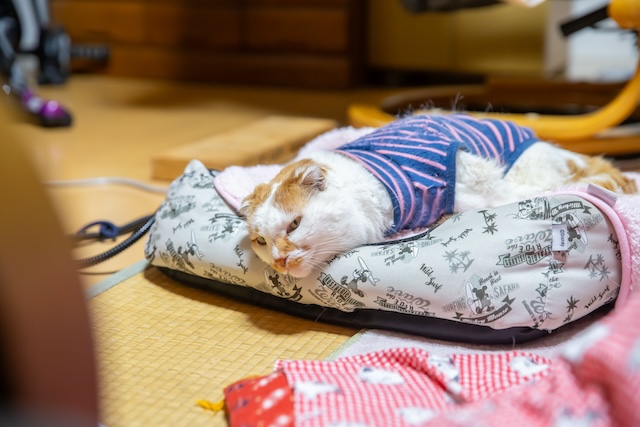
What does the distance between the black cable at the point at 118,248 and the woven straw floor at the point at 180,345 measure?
9cm

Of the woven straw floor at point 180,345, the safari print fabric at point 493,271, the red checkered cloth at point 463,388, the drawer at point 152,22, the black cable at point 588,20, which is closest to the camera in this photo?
the red checkered cloth at point 463,388

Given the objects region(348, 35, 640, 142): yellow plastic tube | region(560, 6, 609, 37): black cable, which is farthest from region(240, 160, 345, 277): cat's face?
region(560, 6, 609, 37): black cable

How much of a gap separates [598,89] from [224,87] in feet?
6.76

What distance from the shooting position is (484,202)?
1511 millimetres

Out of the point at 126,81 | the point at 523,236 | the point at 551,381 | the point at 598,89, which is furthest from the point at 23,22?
the point at 551,381

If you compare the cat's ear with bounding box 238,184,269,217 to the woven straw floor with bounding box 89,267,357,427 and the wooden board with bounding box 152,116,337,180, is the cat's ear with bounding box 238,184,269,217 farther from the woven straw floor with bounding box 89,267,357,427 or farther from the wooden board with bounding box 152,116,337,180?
the wooden board with bounding box 152,116,337,180

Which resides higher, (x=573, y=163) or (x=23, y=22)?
(x=23, y=22)

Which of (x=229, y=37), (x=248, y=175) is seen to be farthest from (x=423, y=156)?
(x=229, y=37)

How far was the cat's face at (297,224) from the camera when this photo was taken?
127cm

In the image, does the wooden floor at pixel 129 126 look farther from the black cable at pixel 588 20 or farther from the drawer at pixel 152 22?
the black cable at pixel 588 20

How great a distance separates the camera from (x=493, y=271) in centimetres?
125

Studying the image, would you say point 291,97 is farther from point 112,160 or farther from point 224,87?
point 112,160

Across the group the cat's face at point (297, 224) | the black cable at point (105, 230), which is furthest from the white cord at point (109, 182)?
the cat's face at point (297, 224)

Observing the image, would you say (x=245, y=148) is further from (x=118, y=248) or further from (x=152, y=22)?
(x=152, y=22)
